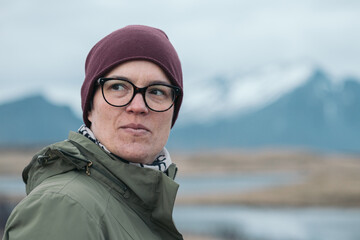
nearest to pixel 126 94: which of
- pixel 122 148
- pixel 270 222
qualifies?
pixel 122 148

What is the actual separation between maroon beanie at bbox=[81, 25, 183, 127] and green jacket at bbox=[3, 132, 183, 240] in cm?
28

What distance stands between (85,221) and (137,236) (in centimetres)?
33

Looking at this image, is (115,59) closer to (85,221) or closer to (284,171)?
(85,221)

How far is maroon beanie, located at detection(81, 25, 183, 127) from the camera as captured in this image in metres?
2.03

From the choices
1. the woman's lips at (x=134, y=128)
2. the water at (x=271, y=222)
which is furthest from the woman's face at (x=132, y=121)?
the water at (x=271, y=222)

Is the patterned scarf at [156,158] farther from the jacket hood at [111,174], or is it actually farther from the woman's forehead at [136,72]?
the woman's forehead at [136,72]

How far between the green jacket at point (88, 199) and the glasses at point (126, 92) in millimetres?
211

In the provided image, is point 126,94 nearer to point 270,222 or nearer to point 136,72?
point 136,72

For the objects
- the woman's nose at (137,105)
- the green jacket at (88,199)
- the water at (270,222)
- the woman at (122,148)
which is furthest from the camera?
the water at (270,222)

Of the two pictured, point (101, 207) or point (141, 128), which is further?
point (141, 128)

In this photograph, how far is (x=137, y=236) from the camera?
5.95 ft

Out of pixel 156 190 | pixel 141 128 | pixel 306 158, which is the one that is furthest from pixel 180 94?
pixel 306 158

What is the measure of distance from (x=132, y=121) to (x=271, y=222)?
26.9m

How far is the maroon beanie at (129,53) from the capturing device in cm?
203
